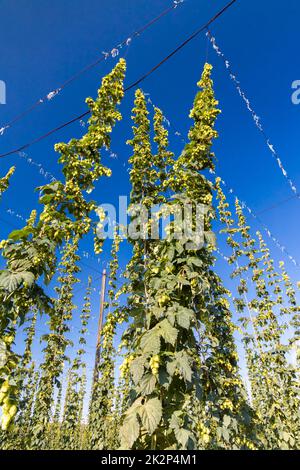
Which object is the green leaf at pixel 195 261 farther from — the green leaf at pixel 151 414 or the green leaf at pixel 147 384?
the green leaf at pixel 151 414

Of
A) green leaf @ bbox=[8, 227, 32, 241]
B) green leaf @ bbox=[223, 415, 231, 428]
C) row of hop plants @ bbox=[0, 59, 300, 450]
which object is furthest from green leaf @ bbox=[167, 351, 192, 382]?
green leaf @ bbox=[223, 415, 231, 428]

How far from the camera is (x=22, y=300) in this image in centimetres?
285

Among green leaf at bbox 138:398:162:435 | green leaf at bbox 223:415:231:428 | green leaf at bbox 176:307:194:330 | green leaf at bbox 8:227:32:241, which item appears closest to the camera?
green leaf at bbox 138:398:162:435

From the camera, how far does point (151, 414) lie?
2631 millimetres

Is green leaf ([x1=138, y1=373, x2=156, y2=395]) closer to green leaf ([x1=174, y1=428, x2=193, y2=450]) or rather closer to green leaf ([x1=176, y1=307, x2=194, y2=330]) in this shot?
green leaf ([x1=174, y1=428, x2=193, y2=450])

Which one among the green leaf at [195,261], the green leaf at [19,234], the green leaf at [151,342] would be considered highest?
the green leaf at [195,261]

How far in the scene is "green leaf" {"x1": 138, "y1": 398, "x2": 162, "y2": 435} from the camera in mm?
2554

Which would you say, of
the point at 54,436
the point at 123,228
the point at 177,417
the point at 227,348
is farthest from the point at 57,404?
the point at 177,417

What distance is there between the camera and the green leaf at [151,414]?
255 centimetres

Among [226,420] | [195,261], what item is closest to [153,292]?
[195,261]

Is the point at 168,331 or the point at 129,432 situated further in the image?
the point at 168,331

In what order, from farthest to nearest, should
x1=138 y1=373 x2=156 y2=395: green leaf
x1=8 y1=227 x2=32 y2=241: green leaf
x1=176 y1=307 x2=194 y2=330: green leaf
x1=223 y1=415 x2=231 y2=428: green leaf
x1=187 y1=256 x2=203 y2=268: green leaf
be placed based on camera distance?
x1=223 y1=415 x2=231 y2=428: green leaf → x1=187 y1=256 x2=203 y2=268: green leaf → x1=176 y1=307 x2=194 y2=330: green leaf → x1=8 y1=227 x2=32 y2=241: green leaf → x1=138 y1=373 x2=156 y2=395: green leaf

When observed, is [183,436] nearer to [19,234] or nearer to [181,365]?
[181,365]

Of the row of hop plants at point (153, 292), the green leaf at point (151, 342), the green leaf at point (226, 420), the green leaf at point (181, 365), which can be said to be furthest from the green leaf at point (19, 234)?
the green leaf at point (226, 420)
